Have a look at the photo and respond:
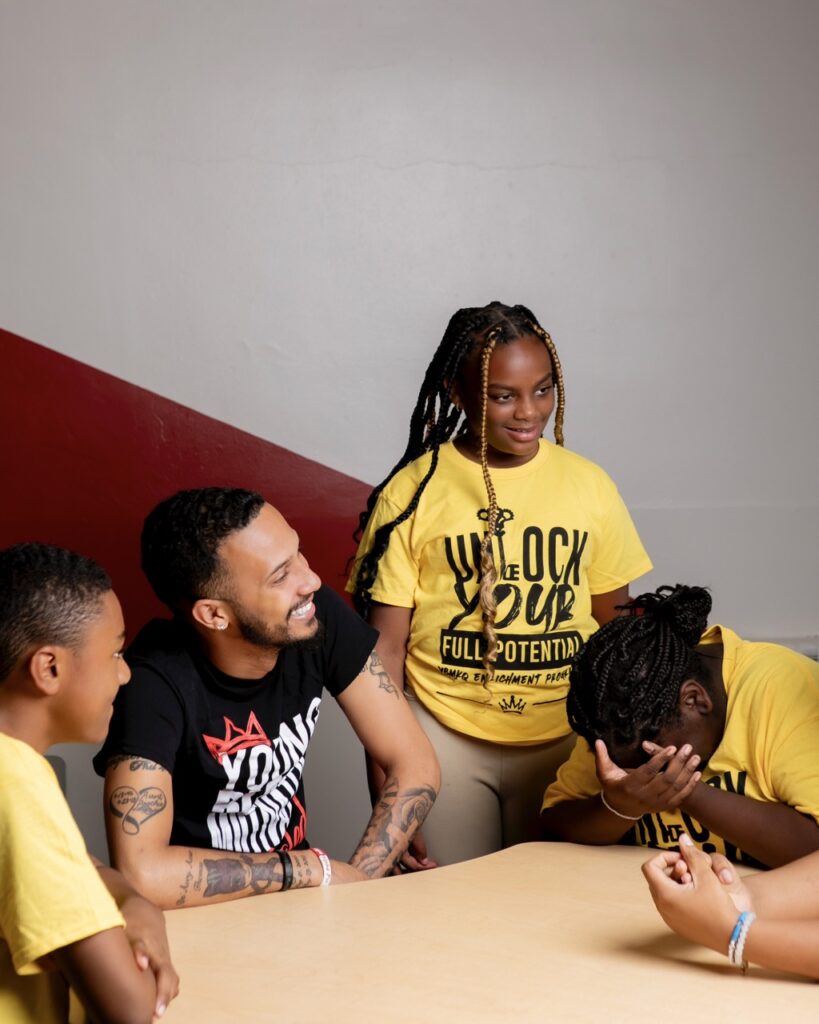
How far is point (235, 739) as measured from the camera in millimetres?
1876

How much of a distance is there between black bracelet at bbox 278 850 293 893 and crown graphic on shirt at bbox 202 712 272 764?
17 cm

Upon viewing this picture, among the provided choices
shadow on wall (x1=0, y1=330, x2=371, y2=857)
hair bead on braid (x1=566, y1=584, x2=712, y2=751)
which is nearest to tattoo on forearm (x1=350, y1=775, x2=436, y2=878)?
hair bead on braid (x1=566, y1=584, x2=712, y2=751)

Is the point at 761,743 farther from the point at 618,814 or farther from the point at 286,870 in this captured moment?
the point at 286,870

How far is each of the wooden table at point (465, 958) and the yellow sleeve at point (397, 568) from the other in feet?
1.95

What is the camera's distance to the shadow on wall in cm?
287

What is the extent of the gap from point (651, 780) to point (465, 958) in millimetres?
420

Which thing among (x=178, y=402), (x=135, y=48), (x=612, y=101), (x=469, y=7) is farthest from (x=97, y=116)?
(x=612, y=101)

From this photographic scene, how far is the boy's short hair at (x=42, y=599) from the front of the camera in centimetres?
133

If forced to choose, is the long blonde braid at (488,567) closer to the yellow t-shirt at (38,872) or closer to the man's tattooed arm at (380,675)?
the man's tattooed arm at (380,675)

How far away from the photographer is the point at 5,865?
1.13 m

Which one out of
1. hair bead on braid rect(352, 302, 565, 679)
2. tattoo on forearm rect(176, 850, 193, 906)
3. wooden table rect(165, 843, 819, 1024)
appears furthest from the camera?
hair bead on braid rect(352, 302, 565, 679)

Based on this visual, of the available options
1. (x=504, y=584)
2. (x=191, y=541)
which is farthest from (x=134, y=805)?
(x=504, y=584)

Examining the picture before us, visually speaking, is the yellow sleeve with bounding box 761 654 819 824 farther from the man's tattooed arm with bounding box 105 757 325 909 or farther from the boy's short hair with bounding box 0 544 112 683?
the boy's short hair with bounding box 0 544 112 683

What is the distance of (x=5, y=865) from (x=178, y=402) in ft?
6.24
